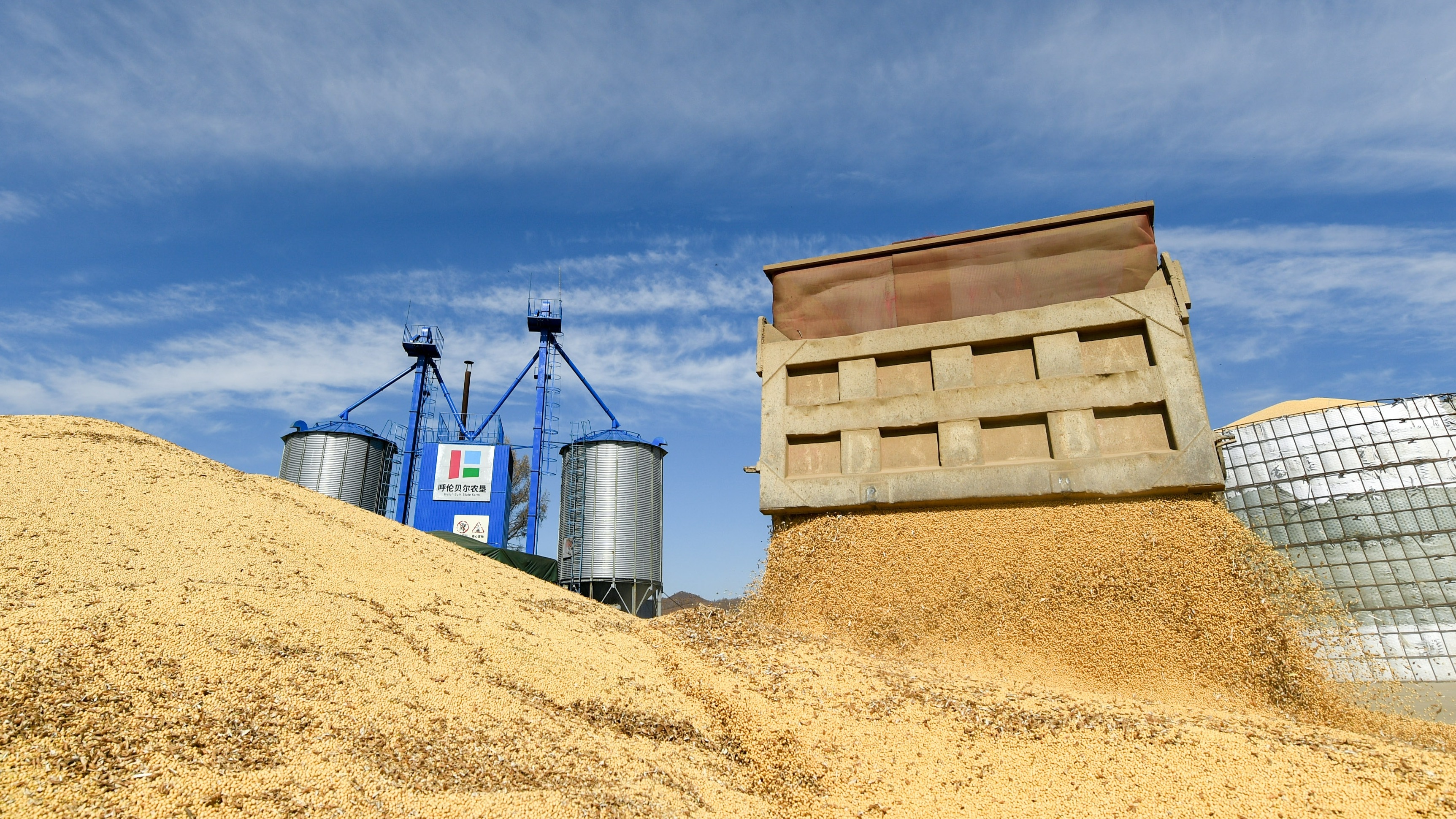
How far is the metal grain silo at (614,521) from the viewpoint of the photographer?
24.1m

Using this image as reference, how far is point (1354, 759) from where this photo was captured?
438 cm

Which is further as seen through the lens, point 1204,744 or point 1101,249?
point 1101,249

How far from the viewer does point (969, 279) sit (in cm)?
797

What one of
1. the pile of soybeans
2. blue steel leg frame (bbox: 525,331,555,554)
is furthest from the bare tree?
the pile of soybeans

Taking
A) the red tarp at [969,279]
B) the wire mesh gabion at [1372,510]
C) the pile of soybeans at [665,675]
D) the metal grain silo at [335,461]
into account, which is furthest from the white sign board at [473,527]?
the wire mesh gabion at [1372,510]

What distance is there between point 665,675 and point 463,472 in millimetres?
22429

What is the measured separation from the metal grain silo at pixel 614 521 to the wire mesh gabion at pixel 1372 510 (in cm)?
1943

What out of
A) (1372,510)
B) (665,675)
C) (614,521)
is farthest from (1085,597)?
(614,521)

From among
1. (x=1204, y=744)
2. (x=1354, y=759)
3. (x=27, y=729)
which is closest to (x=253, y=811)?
(x=27, y=729)

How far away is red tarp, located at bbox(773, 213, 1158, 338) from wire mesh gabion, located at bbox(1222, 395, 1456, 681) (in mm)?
2014

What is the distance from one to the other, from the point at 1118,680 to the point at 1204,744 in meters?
1.57

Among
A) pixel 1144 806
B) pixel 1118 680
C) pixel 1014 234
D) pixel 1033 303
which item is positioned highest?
pixel 1014 234

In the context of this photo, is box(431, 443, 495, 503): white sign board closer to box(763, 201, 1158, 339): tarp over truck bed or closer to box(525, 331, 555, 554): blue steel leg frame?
box(525, 331, 555, 554): blue steel leg frame

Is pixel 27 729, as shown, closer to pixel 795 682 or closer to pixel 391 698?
pixel 391 698
